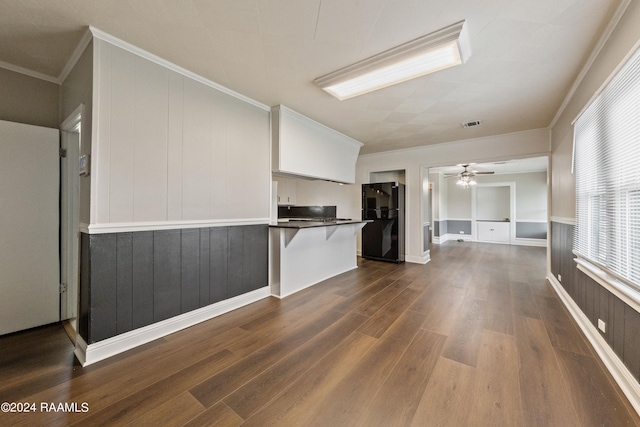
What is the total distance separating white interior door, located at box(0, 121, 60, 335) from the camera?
7.42 ft

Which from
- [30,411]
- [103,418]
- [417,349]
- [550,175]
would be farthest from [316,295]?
[550,175]

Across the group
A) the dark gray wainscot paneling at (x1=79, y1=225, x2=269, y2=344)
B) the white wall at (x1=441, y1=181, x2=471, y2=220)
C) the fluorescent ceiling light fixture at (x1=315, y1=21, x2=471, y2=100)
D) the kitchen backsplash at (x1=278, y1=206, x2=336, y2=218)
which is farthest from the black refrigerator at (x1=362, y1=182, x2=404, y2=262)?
the white wall at (x1=441, y1=181, x2=471, y2=220)

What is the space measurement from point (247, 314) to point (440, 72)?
3252 millimetres

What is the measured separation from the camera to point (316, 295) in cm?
335

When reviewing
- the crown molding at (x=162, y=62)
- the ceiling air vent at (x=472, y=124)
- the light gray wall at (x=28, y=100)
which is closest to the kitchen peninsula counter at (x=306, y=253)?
the crown molding at (x=162, y=62)

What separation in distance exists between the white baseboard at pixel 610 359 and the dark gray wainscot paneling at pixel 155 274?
3.22 meters

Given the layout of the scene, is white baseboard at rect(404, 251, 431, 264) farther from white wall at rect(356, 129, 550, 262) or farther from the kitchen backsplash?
the kitchen backsplash

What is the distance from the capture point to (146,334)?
216 centimetres

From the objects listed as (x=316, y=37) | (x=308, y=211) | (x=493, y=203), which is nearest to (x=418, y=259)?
(x=308, y=211)

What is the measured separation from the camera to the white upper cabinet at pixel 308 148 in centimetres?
327

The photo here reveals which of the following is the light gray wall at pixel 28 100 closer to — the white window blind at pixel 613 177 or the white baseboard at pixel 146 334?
the white baseboard at pixel 146 334

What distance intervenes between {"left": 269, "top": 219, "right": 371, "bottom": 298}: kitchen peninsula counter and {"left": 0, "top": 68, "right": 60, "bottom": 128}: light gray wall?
2604 millimetres

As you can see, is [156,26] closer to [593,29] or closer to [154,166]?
[154,166]

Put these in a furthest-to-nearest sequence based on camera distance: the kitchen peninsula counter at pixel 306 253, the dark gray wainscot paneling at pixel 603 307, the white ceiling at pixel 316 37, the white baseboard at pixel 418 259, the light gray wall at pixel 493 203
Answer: the light gray wall at pixel 493 203, the white baseboard at pixel 418 259, the kitchen peninsula counter at pixel 306 253, the white ceiling at pixel 316 37, the dark gray wainscot paneling at pixel 603 307
